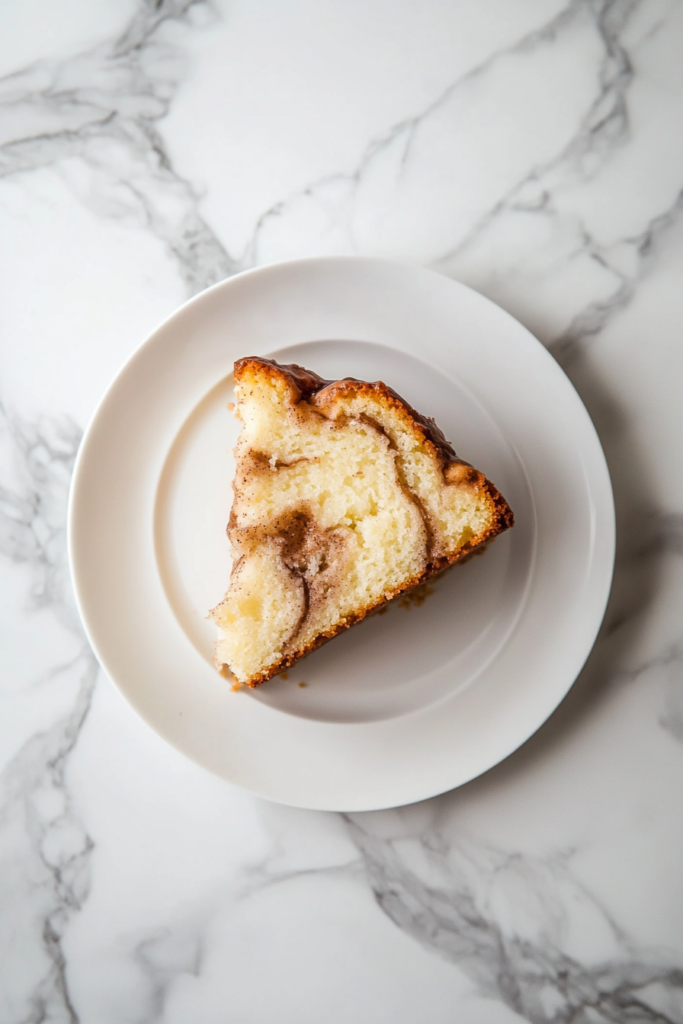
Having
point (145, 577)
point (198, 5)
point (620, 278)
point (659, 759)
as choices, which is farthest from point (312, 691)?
point (198, 5)

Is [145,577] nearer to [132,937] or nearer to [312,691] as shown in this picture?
[312,691]

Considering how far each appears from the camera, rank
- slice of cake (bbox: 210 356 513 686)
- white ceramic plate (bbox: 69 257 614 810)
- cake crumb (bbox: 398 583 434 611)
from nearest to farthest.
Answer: slice of cake (bbox: 210 356 513 686) → white ceramic plate (bbox: 69 257 614 810) → cake crumb (bbox: 398 583 434 611)

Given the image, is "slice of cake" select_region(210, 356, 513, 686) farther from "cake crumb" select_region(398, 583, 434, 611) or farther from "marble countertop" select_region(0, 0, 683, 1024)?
"marble countertop" select_region(0, 0, 683, 1024)

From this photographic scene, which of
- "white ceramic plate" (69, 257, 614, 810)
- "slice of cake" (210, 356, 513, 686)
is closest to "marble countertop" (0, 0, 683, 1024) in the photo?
"white ceramic plate" (69, 257, 614, 810)

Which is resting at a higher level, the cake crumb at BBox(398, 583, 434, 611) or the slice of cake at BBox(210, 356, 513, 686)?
the slice of cake at BBox(210, 356, 513, 686)

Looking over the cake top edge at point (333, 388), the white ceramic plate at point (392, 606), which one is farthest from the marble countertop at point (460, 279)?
the cake top edge at point (333, 388)

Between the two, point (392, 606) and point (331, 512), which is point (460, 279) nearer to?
point (331, 512)

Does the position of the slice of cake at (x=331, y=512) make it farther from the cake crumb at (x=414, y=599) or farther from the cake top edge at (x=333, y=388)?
the cake crumb at (x=414, y=599)

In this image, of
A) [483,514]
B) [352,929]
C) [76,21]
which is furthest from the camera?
[76,21]
